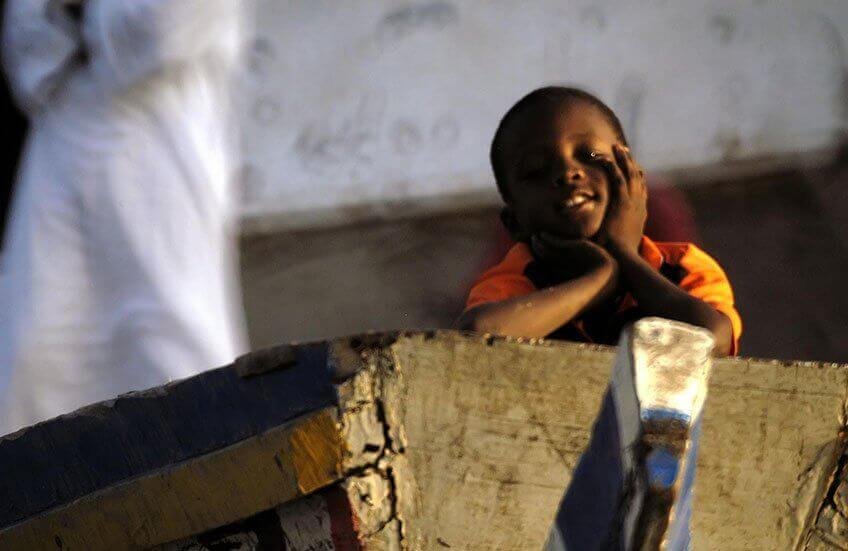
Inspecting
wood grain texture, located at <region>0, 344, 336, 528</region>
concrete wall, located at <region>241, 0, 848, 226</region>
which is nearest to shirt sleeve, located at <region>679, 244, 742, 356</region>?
wood grain texture, located at <region>0, 344, 336, 528</region>

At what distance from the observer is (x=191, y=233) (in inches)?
186

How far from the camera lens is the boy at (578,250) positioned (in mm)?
2488

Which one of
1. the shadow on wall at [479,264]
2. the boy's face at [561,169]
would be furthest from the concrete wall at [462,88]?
the boy's face at [561,169]

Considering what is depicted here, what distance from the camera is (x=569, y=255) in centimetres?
263

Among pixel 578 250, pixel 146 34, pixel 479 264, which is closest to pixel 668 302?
pixel 578 250

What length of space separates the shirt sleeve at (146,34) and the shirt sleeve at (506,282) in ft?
6.70

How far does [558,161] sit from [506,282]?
0.63 feet

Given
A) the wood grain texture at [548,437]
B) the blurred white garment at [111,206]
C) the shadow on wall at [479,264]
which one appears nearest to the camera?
the wood grain texture at [548,437]

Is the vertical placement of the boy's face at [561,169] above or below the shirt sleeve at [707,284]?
above

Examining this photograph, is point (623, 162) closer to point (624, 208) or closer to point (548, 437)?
point (624, 208)

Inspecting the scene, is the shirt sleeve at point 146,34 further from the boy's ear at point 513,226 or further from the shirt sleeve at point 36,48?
the boy's ear at point 513,226

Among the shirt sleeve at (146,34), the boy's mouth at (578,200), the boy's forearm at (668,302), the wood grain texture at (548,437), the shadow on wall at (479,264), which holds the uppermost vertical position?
the shirt sleeve at (146,34)

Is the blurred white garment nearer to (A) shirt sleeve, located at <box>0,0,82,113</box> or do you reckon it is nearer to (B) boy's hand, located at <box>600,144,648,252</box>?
(A) shirt sleeve, located at <box>0,0,82,113</box>

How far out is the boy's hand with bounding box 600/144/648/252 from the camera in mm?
2652
